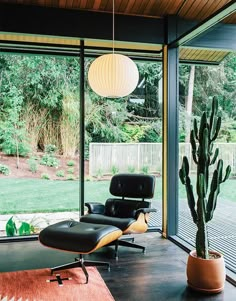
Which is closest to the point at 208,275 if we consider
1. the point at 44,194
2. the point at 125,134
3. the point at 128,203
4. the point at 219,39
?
the point at 128,203

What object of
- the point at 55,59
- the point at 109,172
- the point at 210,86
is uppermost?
the point at 55,59

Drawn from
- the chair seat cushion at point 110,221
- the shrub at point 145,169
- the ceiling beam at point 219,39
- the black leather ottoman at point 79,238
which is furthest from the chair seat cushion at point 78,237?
the ceiling beam at point 219,39

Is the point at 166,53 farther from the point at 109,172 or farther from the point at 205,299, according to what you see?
the point at 205,299

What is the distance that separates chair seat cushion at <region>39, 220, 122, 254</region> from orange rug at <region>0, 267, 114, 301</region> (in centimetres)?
30

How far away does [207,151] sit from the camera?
2.89m

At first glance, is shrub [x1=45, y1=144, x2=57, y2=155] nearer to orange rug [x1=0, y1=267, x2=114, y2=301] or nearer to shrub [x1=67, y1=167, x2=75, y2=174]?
shrub [x1=67, y1=167, x2=75, y2=174]

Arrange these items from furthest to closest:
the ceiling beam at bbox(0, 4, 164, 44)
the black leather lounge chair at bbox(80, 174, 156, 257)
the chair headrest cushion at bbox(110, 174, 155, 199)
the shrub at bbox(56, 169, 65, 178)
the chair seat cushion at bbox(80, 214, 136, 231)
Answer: the shrub at bbox(56, 169, 65, 178) → the chair headrest cushion at bbox(110, 174, 155, 199) → the ceiling beam at bbox(0, 4, 164, 44) → the black leather lounge chair at bbox(80, 174, 156, 257) → the chair seat cushion at bbox(80, 214, 136, 231)

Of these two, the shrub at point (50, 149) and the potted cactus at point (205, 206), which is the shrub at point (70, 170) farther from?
the potted cactus at point (205, 206)

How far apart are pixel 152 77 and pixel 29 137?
1.78m

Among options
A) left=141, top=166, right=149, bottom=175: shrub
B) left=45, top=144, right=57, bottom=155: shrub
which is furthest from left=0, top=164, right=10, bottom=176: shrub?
left=141, top=166, right=149, bottom=175: shrub

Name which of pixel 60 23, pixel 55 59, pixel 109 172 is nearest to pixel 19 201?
pixel 109 172

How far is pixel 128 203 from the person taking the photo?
4020mm

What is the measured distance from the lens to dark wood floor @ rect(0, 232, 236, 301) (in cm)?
271

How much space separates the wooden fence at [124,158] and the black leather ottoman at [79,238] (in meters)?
1.21
